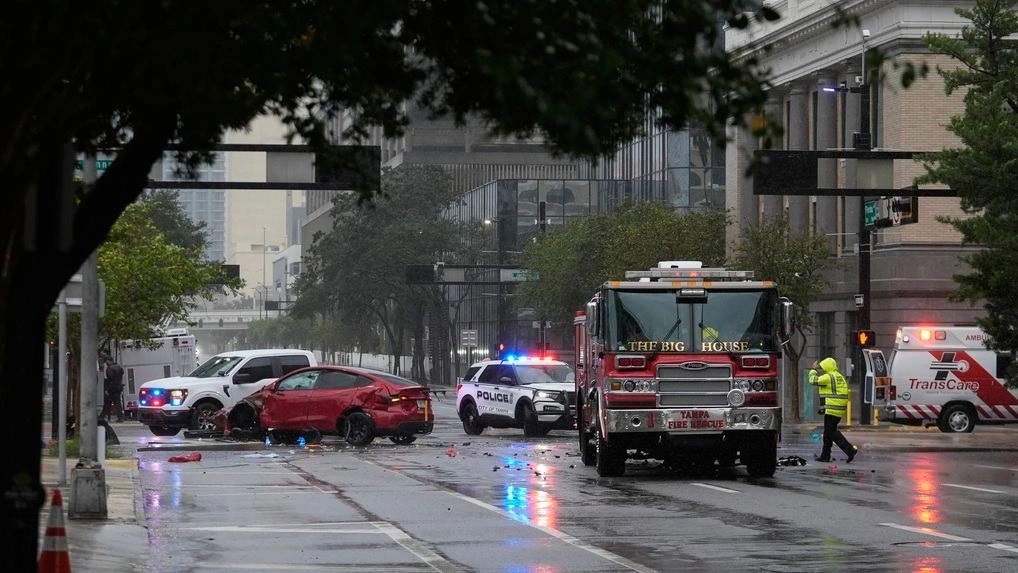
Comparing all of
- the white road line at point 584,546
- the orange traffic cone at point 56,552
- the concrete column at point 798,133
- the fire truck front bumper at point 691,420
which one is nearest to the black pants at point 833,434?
the fire truck front bumper at point 691,420

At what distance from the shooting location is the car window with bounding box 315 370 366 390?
113ft

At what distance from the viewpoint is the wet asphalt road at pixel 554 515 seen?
47.4 feet

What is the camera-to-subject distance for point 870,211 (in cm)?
4259

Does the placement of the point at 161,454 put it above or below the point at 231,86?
below

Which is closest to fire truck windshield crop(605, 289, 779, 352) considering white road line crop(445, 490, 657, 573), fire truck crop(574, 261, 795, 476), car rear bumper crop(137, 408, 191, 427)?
fire truck crop(574, 261, 795, 476)

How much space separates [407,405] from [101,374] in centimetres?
1872

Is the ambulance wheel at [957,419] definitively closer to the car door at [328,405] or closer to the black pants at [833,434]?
the black pants at [833,434]

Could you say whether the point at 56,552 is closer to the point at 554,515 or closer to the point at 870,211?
the point at 554,515

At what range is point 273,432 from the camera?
34.8 metres

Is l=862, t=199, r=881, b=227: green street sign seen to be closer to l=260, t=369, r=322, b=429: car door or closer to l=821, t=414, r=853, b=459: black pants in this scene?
l=821, t=414, r=853, b=459: black pants

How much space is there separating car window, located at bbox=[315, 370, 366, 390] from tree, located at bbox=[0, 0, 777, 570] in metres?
25.5

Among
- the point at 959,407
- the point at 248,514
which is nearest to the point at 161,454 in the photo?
the point at 248,514

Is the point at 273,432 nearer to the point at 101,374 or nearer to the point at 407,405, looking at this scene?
the point at 407,405

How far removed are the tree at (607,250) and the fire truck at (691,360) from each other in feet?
109
